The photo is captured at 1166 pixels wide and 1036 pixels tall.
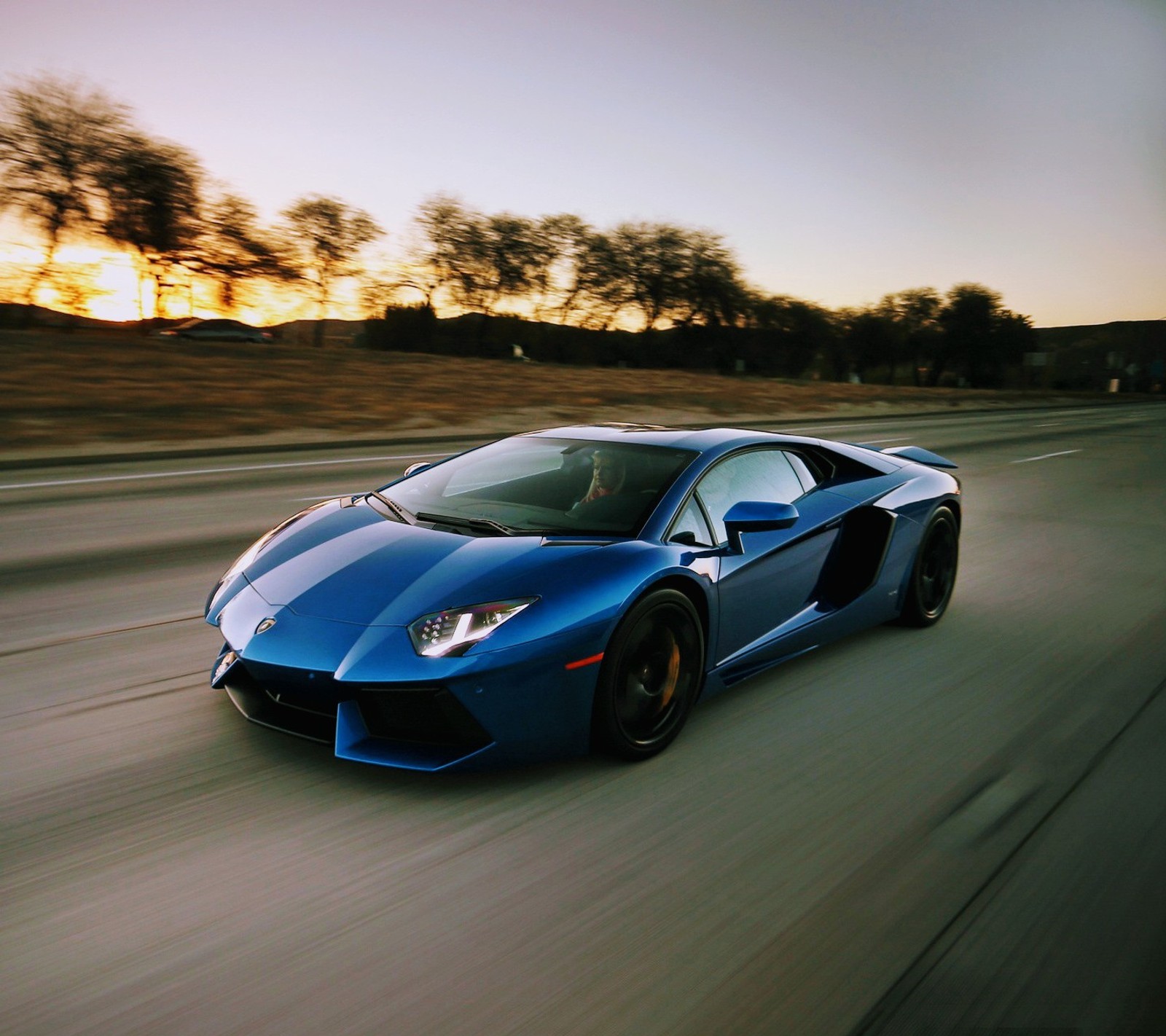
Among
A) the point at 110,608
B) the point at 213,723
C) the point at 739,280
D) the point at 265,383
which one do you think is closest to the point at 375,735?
the point at 213,723

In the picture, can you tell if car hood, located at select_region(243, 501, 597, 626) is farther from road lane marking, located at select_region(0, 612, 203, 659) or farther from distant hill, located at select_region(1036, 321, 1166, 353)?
distant hill, located at select_region(1036, 321, 1166, 353)

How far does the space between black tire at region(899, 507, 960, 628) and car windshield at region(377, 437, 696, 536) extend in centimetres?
190

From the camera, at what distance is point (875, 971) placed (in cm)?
246

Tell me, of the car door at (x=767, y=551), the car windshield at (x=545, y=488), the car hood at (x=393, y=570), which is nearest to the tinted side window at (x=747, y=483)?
the car door at (x=767, y=551)

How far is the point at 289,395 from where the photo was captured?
19.5 meters

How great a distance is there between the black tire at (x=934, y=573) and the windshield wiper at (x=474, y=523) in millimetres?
2581

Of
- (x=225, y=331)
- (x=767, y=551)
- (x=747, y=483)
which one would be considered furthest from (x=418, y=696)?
(x=225, y=331)

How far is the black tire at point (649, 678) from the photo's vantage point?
3.45 meters

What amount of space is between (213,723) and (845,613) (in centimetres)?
287

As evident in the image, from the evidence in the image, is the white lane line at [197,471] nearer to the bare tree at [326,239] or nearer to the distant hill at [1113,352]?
the bare tree at [326,239]

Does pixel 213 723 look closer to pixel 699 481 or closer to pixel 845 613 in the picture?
pixel 699 481

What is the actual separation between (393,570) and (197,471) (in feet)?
29.4

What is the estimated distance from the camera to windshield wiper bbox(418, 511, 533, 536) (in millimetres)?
3889

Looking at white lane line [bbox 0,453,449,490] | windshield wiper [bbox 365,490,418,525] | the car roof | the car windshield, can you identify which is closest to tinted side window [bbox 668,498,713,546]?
the car windshield
